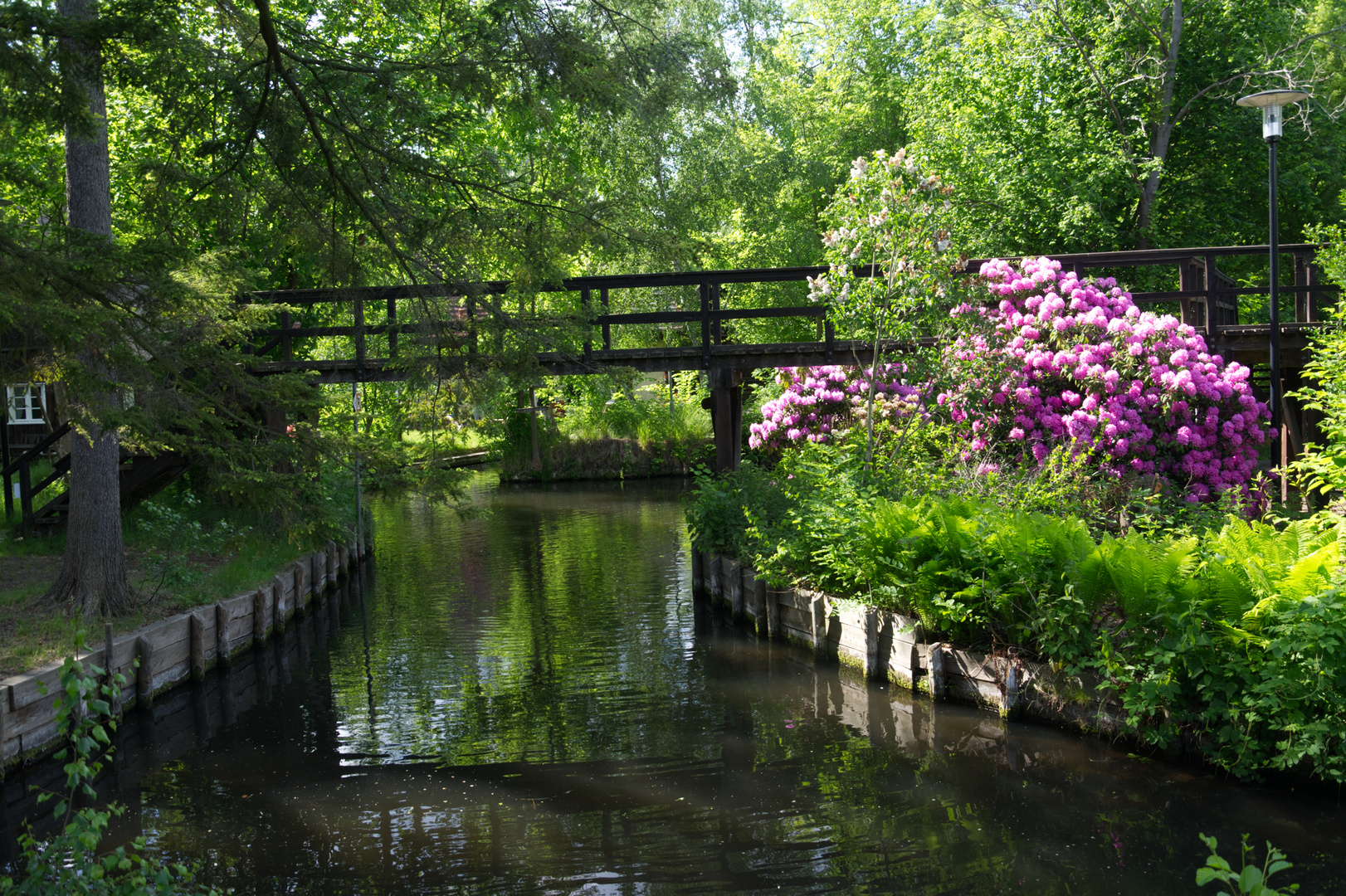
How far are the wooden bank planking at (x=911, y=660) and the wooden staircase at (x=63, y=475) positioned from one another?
779 centimetres

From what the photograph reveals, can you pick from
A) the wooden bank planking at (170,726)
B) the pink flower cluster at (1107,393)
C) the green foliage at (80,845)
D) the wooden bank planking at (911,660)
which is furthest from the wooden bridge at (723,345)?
the green foliage at (80,845)

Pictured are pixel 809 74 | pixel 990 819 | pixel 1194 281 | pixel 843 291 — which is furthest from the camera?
pixel 809 74

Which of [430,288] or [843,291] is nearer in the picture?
[430,288]

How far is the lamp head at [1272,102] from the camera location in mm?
11258

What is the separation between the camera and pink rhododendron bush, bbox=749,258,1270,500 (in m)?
12.1

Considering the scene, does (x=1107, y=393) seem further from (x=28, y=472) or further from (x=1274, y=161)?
(x=28, y=472)

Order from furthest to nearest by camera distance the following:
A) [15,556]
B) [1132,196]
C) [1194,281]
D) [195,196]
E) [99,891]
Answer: [1132,196] → [1194,281] → [15,556] → [195,196] → [99,891]

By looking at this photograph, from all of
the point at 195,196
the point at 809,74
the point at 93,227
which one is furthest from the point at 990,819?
the point at 809,74

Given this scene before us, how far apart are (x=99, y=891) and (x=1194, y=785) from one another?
Answer: 5900 mm

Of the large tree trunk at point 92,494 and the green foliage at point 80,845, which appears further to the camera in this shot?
the large tree trunk at point 92,494

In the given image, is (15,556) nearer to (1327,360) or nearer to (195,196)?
(195,196)

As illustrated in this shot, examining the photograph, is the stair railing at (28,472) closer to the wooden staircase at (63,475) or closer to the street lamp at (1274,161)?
the wooden staircase at (63,475)

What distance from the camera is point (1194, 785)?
6.24 m

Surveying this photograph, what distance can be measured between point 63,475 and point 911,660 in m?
11.9
